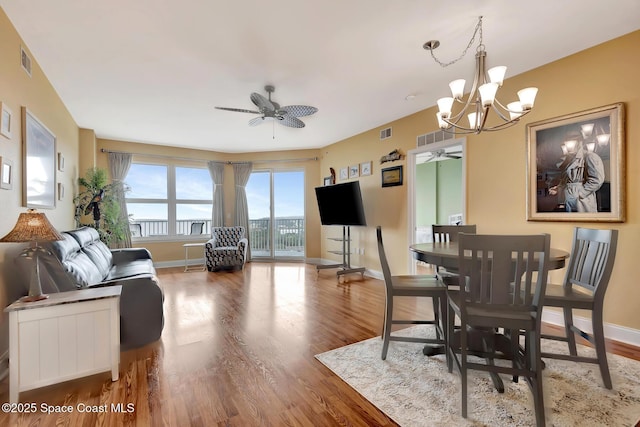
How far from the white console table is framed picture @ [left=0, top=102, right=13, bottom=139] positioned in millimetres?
1271

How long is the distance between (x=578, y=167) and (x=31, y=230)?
4.41 meters

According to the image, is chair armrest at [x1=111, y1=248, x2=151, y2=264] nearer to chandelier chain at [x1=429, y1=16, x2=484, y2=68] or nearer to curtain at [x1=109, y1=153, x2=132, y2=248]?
curtain at [x1=109, y1=153, x2=132, y2=248]

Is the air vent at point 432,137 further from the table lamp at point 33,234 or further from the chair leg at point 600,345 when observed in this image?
the table lamp at point 33,234

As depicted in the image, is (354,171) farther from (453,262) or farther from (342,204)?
(453,262)

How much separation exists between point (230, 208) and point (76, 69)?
4.25 metres

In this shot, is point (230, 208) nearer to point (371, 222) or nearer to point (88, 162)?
point (88, 162)

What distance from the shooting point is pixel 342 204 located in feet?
17.0

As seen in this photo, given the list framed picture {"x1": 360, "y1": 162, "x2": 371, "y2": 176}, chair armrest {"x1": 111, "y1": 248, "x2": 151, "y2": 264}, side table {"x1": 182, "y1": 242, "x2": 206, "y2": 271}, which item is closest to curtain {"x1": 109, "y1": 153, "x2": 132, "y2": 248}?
side table {"x1": 182, "y1": 242, "x2": 206, "y2": 271}

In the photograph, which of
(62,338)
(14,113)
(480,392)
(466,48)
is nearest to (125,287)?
(62,338)

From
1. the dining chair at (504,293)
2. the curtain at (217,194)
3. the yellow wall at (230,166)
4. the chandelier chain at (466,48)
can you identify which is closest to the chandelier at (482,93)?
the chandelier chain at (466,48)

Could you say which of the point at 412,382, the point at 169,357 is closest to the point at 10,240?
the point at 169,357

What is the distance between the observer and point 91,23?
2260 millimetres

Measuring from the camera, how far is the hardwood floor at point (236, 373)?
1622mm

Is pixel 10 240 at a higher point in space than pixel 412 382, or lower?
higher
